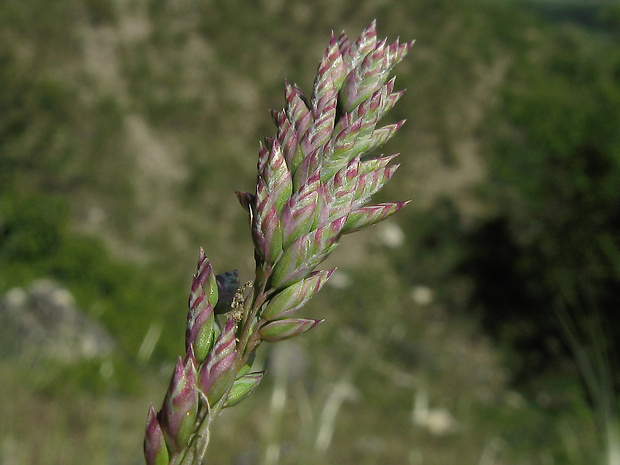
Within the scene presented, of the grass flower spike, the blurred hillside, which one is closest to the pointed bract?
the grass flower spike

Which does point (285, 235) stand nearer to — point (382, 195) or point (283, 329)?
point (283, 329)

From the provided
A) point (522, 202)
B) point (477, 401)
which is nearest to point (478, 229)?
point (522, 202)

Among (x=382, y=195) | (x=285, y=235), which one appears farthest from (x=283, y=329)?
(x=382, y=195)

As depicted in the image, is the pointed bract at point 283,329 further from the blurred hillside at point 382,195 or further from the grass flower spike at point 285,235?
the blurred hillside at point 382,195

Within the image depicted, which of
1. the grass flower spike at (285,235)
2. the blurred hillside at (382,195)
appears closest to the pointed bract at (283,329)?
the grass flower spike at (285,235)

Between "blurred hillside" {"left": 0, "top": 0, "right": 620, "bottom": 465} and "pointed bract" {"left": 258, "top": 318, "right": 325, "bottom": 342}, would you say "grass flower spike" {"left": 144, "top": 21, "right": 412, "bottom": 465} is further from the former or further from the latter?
"blurred hillside" {"left": 0, "top": 0, "right": 620, "bottom": 465}

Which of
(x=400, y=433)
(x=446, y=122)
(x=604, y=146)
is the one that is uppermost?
(x=446, y=122)

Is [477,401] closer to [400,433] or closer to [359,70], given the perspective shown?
[400,433]
